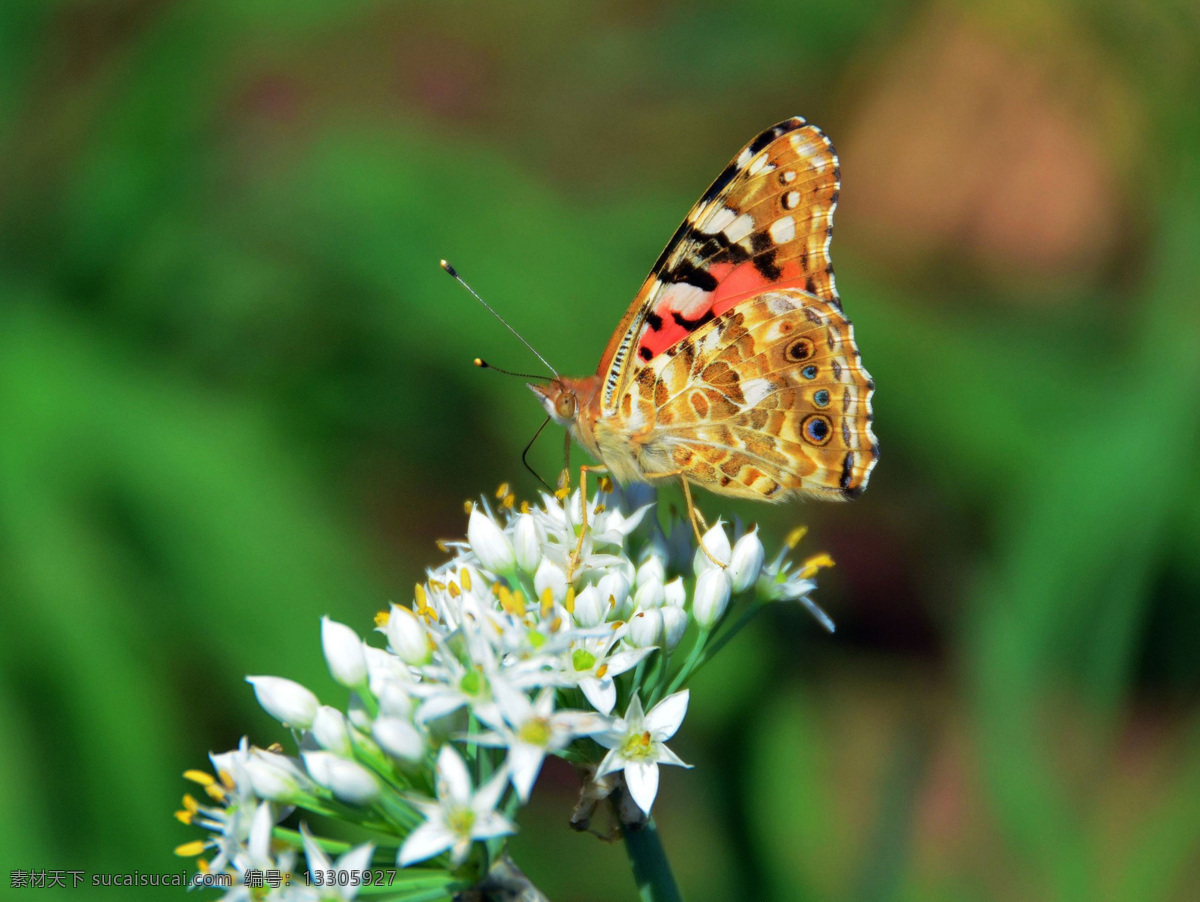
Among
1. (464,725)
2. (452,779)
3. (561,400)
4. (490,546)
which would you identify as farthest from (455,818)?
(561,400)

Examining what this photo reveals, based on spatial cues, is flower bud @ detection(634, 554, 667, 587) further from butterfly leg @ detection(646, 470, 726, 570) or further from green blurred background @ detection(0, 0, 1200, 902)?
green blurred background @ detection(0, 0, 1200, 902)

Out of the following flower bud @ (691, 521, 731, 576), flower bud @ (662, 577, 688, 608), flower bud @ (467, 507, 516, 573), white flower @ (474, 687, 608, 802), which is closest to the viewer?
white flower @ (474, 687, 608, 802)

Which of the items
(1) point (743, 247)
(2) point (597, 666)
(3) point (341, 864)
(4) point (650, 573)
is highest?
(1) point (743, 247)

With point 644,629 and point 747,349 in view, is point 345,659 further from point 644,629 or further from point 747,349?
point 747,349

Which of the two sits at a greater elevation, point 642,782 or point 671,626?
point 671,626

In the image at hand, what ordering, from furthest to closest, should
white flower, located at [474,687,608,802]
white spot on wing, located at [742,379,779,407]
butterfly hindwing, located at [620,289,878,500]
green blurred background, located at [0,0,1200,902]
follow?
green blurred background, located at [0,0,1200,902], white spot on wing, located at [742,379,779,407], butterfly hindwing, located at [620,289,878,500], white flower, located at [474,687,608,802]

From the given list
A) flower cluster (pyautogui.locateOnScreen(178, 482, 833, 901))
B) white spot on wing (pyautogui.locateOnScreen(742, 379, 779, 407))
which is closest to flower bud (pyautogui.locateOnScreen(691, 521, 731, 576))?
flower cluster (pyautogui.locateOnScreen(178, 482, 833, 901))

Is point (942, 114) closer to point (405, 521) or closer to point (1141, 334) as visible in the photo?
point (1141, 334)
